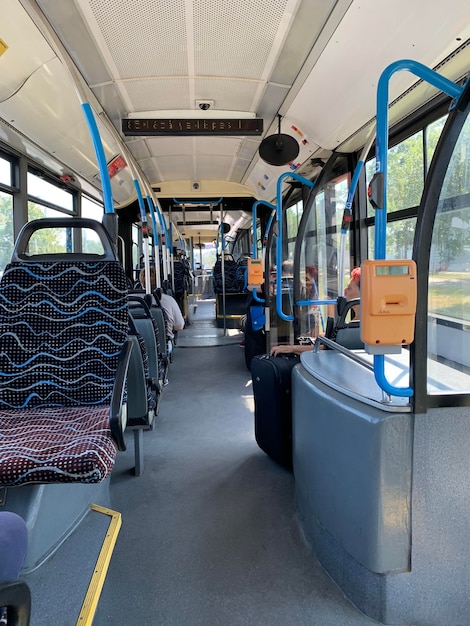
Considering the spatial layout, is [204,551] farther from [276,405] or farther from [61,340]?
[61,340]

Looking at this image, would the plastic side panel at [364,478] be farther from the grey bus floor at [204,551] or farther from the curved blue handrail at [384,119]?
the curved blue handrail at [384,119]

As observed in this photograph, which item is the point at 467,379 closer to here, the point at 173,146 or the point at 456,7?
the point at 456,7

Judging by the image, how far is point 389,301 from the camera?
4.16 ft

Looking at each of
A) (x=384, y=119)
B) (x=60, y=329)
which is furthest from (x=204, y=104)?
(x=384, y=119)

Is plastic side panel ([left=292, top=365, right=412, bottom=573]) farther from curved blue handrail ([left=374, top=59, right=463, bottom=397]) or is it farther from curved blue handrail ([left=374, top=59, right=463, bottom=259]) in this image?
curved blue handrail ([left=374, top=59, right=463, bottom=259])

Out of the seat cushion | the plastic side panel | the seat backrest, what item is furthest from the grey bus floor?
the seat backrest

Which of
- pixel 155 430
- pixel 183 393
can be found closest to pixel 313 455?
pixel 155 430

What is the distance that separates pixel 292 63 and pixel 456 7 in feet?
4.16

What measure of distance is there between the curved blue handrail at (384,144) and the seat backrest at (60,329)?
113 cm

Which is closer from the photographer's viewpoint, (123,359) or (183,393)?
(123,359)

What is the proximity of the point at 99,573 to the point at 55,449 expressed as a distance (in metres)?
0.55

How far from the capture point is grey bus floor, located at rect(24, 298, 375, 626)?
1.55 metres

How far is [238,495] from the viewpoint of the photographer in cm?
239

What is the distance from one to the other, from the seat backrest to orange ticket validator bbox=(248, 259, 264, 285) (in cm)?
292
